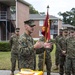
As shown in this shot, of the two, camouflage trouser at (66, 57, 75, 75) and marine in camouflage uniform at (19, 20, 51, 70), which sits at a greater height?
marine in camouflage uniform at (19, 20, 51, 70)

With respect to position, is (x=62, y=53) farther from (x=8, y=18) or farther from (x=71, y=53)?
(x=8, y=18)

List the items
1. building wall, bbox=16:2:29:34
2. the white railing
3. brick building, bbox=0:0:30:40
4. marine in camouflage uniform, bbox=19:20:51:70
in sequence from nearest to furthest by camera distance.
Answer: marine in camouflage uniform, bbox=19:20:51:70 < building wall, bbox=16:2:29:34 < brick building, bbox=0:0:30:40 < the white railing

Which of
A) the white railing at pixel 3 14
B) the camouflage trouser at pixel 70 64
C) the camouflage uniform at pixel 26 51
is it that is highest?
the white railing at pixel 3 14

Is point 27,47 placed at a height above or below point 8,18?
below

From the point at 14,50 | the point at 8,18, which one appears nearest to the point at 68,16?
the point at 8,18

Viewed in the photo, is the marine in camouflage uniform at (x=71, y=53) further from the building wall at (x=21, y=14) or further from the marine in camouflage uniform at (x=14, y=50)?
the building wall at (x=21, y=14)

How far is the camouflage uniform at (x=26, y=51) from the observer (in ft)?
21.4

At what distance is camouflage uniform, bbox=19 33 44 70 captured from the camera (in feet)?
21.4

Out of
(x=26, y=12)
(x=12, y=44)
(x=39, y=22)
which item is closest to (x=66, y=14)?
(x=39, y=22)

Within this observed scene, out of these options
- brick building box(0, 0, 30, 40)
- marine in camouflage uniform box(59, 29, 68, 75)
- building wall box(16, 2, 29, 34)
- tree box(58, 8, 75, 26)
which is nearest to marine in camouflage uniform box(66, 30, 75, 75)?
marine in camouflage uniform box(59, 29, 68, 75)

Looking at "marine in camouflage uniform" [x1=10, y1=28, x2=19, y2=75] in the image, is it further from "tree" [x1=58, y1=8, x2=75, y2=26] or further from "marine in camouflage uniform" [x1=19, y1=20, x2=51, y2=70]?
"tree" [x1=58, y1=8, x2=75, y2=26]

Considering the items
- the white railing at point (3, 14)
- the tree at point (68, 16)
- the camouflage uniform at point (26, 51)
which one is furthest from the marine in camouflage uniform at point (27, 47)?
the tree at point (68, 16)

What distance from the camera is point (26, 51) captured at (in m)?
6.52

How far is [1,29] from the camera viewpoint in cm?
4775
